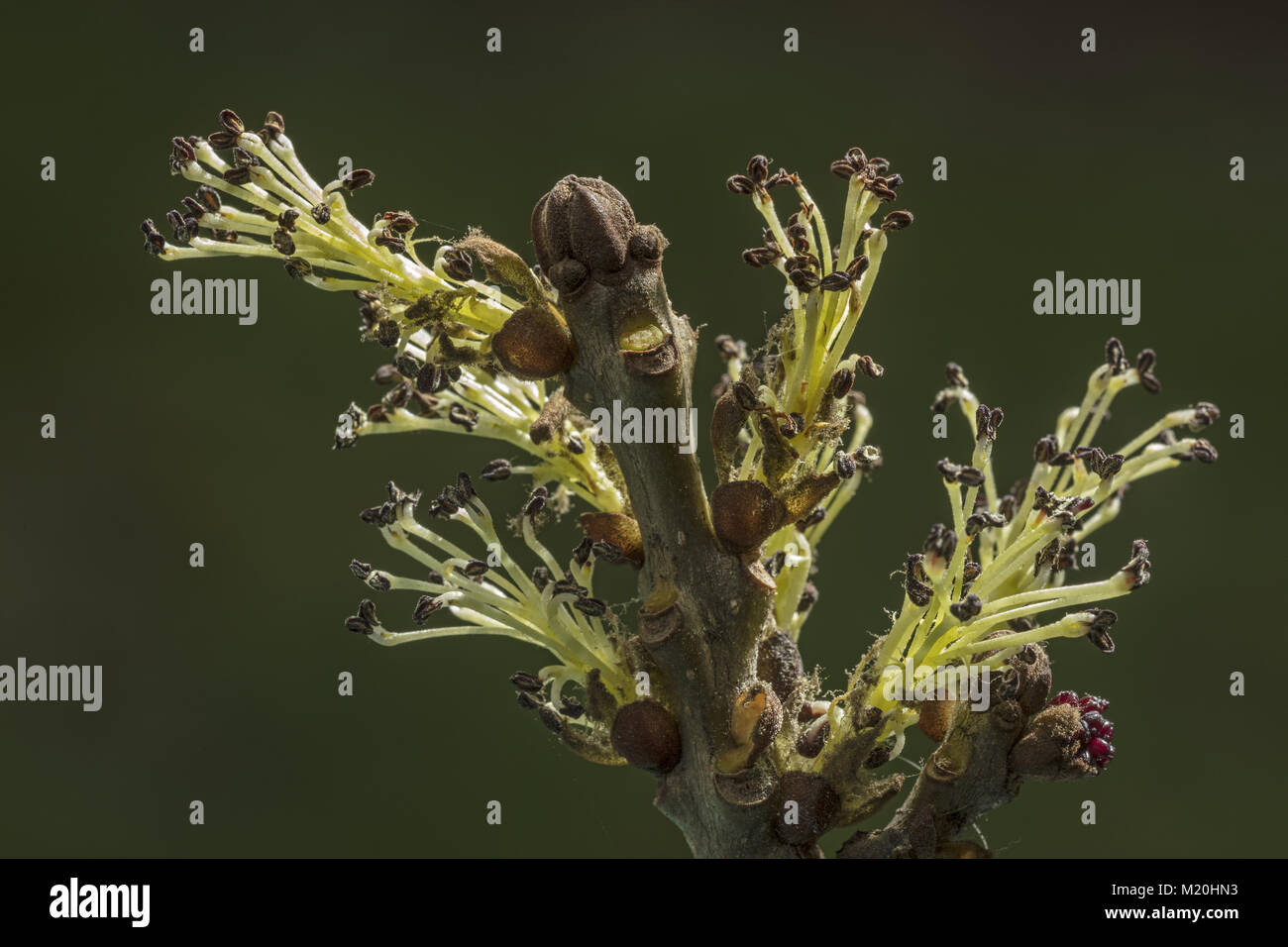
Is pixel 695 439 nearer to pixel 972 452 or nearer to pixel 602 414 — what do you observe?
pixel 602 414

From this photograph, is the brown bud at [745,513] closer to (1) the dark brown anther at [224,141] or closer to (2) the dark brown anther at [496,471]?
(2) the dark brown anther at [496,471]

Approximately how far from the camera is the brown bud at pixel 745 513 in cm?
108

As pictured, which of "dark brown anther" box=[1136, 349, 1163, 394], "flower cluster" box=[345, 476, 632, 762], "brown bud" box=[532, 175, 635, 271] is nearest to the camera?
"brown bud" box=[532, 175, 635, 271]

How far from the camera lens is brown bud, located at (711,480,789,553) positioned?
1.08 m

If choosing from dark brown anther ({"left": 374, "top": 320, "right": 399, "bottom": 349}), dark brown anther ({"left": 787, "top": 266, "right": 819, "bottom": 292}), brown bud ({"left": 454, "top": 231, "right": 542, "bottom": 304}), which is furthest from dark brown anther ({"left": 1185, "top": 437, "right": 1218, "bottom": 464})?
dark brown anther ({"left": 374, "top": 320, "right": 399, "bottom": 349})

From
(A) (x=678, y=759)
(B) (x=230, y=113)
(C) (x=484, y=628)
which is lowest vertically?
(A) (x=678, y=759)

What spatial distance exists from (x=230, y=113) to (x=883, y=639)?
0.72 metres

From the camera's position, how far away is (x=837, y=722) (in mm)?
1133

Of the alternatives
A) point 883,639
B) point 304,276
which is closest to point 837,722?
point 883,639

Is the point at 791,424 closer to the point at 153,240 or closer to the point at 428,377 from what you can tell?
the point at 428,377

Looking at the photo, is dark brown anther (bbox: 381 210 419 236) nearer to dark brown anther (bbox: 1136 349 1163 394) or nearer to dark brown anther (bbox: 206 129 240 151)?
dark brown anther (bbox: 206 129 240 151)

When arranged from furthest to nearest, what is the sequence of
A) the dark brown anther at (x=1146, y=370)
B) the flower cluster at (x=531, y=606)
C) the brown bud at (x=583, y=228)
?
the dark brown anther at (x=1146, y=370), the flower cluster at (x=531, y=606), the brown bud at (x=583, y=228)

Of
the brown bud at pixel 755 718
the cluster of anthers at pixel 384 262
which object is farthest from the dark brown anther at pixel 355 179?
the brown bud at pixel 755 718

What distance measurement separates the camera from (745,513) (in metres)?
1.08
